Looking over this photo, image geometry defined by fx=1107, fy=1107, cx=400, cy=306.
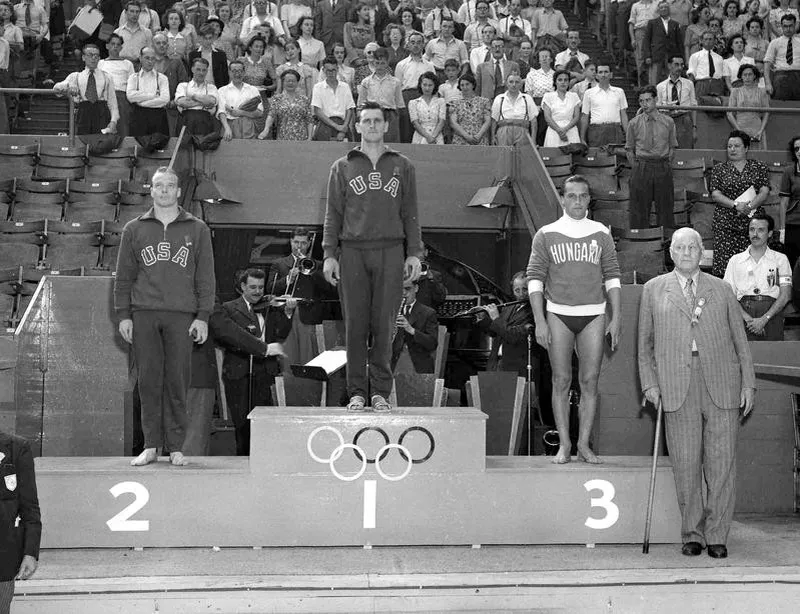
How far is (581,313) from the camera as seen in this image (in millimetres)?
6551

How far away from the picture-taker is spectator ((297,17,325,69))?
1455cm

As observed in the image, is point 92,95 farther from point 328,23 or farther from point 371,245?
point 371,245

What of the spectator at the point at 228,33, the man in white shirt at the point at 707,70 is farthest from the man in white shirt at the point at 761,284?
the spectator at the point at 228,33

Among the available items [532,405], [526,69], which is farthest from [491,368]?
[526,69]

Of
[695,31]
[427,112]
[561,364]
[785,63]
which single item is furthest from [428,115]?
[561,364]

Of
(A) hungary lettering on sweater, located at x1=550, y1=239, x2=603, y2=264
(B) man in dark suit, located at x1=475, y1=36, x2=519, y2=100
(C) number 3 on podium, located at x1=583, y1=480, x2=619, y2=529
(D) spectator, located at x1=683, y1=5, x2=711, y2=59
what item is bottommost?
(C) number 3 on podium, located at x1=583, y1=480, x2=619, y2=529

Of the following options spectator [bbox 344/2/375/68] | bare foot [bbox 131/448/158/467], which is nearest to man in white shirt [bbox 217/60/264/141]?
spectator [bbox 344/2/375/68]

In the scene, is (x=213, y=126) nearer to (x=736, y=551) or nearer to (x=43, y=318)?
(x=43, y=318)

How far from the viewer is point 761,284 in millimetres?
9039

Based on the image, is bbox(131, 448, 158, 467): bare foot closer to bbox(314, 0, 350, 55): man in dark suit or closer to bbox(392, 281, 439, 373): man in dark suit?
bbox(392, 281, 439, 373): man in dark suit

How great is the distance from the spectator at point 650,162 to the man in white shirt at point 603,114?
1.43 meters

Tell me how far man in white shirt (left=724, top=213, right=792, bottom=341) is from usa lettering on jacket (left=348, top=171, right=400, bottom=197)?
3.78m

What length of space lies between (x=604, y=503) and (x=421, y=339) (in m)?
3.14

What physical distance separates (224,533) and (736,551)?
9.39 feet
